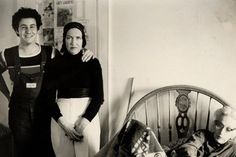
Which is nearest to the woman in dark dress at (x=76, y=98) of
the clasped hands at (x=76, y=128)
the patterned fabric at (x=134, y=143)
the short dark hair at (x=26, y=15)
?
the clasped hands at (x=76, y=128)

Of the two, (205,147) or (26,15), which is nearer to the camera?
(205,147)

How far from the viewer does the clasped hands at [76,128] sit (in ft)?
5.23

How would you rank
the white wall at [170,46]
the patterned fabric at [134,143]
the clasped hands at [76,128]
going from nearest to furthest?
1. the patterned fabric at [134,143]
2. the white wall at [170,46]
3. the clasped hands at [76,128]

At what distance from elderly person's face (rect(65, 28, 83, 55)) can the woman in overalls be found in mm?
84

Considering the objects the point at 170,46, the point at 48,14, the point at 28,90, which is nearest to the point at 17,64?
the point at 28,90

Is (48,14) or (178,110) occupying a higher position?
(48,14)

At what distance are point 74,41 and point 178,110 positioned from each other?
551 millimetres

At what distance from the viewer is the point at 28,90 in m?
1.67

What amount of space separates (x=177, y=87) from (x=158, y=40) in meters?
0.23

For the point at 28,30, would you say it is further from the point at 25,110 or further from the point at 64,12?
the point at 25,110

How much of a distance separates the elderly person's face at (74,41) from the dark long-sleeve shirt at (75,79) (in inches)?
1.0

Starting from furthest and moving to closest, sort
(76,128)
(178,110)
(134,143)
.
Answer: (76,128) < (178,110) < (134,143)

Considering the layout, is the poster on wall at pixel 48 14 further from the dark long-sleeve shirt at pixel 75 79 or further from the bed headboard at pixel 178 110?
the bed headboard at pixel 178 110

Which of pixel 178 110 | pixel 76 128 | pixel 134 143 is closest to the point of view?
pixel 134 143
